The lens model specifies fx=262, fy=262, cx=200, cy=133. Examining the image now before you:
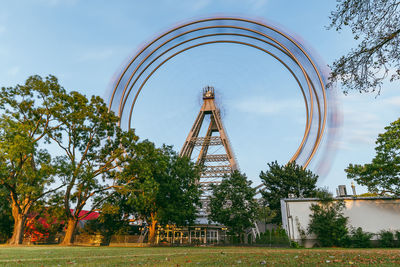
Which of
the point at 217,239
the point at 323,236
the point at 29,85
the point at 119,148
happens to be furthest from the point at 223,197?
the point at 29,85

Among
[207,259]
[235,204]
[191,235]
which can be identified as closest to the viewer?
[207,259]

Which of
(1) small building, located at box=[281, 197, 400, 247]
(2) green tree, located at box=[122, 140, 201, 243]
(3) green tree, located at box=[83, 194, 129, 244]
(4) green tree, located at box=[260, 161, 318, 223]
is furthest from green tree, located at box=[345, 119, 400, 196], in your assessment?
(3) green tree, located at box=[83, 194, 129, 244]

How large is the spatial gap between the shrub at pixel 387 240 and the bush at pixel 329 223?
252 cm

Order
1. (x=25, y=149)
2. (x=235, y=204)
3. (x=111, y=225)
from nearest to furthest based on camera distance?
(x=25, y=149) < (x=235, y=204) < (x=111, y=225)

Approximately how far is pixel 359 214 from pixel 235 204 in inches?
446

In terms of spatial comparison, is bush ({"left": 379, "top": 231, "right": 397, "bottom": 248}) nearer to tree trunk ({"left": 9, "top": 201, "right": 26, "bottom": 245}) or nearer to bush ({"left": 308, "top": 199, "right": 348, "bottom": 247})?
bush ({"left": 308, "top": 199, "right": 348, "bottom": 247})

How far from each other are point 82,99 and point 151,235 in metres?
15.2

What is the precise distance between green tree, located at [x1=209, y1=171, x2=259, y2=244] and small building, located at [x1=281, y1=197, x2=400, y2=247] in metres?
4.98

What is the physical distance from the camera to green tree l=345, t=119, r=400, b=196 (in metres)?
21.0

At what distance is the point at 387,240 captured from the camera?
1998 centimetres

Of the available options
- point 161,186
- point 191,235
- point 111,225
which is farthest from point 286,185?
point 111,225

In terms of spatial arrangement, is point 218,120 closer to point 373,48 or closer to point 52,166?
point 52,166

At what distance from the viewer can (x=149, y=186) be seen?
21938 mm

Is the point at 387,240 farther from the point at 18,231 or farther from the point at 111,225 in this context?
the point at 18,231
